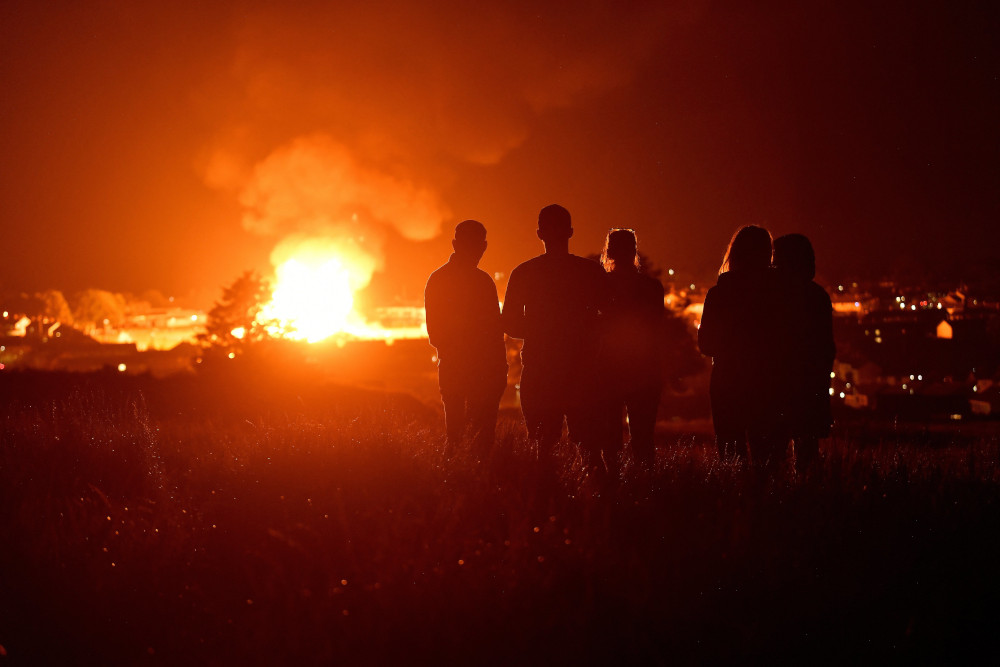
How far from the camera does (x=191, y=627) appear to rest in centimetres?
313

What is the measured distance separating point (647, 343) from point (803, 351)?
1.14 meters

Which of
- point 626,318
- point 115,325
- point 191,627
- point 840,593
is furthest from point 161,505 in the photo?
point 115,325

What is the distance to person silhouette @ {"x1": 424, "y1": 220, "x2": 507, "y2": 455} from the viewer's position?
5426 mm

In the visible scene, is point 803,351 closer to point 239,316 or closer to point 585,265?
→ point 585,265

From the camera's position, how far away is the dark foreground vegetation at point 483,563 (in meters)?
3.04

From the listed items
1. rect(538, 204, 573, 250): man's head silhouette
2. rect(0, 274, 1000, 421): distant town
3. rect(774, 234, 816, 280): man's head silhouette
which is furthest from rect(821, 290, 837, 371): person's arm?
rect(0, 274, 1000, 421): distant town

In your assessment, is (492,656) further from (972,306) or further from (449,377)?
(972,306)

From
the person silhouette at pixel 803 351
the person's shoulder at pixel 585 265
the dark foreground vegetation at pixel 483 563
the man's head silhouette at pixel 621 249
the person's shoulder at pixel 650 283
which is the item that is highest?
the man's head silhouette at pixel 621 249

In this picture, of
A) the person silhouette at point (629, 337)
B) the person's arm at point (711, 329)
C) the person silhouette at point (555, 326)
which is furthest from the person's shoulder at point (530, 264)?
the person's arm at point (711, 329)

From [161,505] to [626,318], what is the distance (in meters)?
3.51

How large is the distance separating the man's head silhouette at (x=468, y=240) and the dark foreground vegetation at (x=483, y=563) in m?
1.75

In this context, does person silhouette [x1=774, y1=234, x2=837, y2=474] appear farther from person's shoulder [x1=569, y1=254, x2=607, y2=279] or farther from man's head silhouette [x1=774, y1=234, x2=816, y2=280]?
person's shoulder [x1=569, y1=254, x2=607, y2=279]

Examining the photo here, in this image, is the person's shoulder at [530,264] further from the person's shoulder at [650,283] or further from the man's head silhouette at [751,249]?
the man's head silhouette at [751,249]

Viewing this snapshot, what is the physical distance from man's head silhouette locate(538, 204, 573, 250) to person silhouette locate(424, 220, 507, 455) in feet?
2.18
